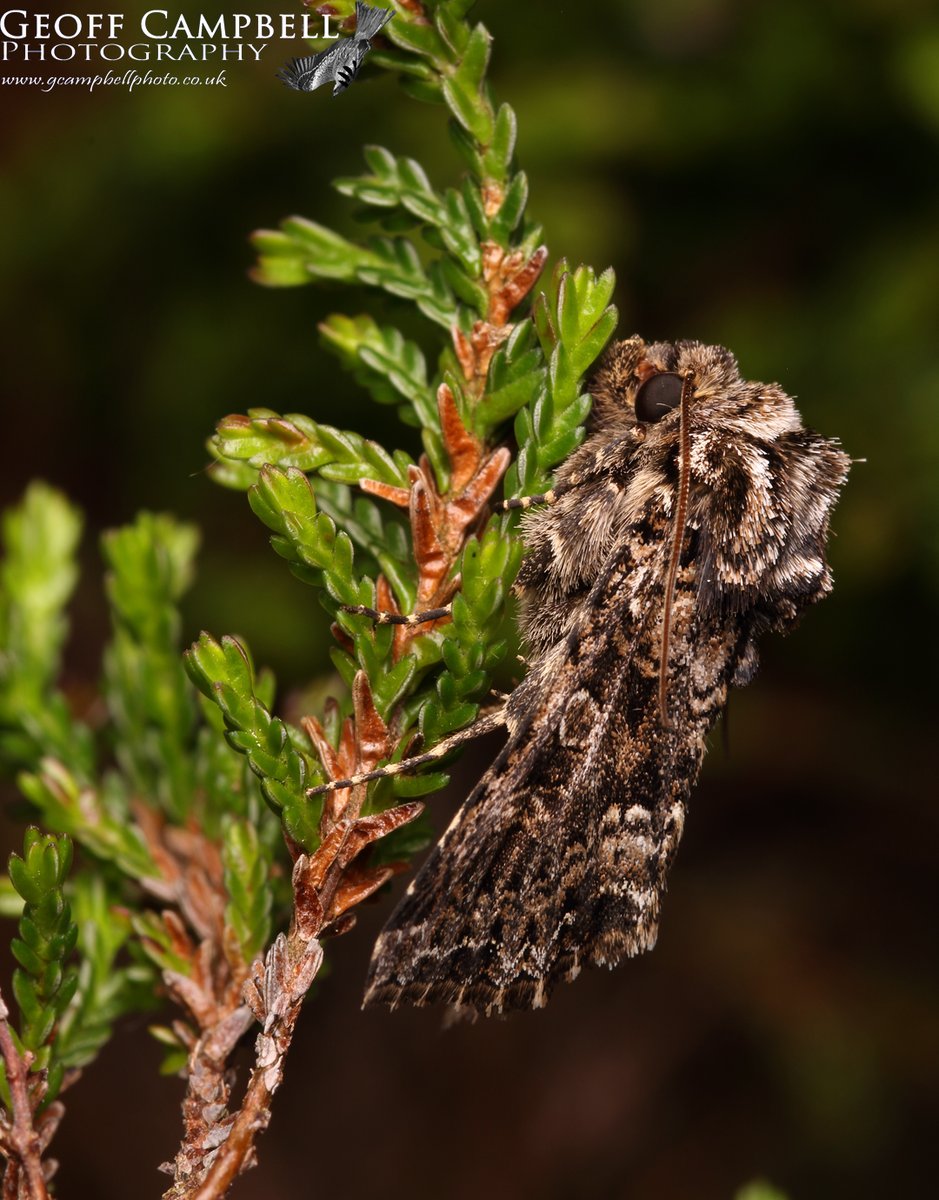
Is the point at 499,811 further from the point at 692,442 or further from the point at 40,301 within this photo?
the point at 40,301

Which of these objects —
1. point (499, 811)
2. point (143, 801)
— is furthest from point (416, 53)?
point (143, 801)

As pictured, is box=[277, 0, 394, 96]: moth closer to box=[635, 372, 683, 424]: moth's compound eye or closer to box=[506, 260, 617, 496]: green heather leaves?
box=[506, 260, 617, 496]: green heather leaves

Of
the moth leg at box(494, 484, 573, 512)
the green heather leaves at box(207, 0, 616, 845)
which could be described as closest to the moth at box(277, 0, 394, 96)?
the green heather leaves at box(207, 0, 616, 845)

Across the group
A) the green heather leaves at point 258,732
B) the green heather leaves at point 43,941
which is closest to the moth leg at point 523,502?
the green heather leaves at point 258,732

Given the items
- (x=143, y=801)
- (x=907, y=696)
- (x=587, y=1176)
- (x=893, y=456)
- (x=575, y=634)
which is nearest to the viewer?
(x=575, y=634)

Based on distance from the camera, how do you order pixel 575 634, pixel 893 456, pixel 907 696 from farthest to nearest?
pixel 907 696 → pixel 893 456 → pixel 575 634

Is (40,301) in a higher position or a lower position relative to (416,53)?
higher
